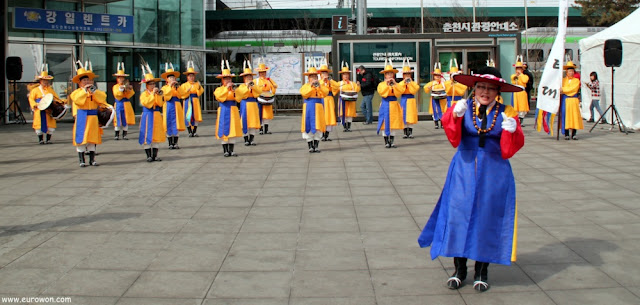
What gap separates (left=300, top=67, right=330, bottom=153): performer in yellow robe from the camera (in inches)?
535

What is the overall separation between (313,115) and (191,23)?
14952 millimetres

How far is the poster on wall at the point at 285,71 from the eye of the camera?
82.8 feet

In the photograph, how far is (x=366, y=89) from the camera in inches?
765

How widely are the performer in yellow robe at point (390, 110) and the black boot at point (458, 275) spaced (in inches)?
353

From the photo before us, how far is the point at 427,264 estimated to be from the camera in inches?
224

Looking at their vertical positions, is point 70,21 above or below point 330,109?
above

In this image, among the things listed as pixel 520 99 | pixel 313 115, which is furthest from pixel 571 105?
pixel 313 115

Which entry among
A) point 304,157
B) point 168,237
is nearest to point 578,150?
point 304,157

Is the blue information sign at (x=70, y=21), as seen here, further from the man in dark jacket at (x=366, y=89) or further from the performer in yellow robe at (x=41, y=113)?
the man in dark jacket at (x=366, y=89)

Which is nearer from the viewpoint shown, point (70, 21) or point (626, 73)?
point (626, 73)

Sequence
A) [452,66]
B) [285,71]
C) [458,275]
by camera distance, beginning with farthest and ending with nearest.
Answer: [285,71] < [452,66] < [458,275]

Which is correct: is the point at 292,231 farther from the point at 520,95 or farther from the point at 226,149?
the point at 520,95

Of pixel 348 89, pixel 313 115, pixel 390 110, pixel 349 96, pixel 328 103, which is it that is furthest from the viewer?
pixel 348 89

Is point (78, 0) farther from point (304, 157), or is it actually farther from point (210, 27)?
point (210, 27)
